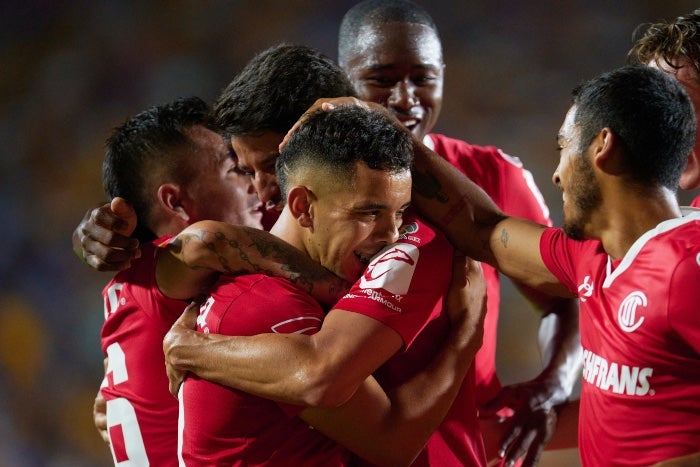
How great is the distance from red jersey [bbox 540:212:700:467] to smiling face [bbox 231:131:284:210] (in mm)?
818

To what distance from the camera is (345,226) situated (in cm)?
189

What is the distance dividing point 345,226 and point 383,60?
1425 mm

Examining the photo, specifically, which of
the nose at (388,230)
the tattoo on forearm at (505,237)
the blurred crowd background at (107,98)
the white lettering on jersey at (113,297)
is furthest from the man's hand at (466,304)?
the blurred crowd background at (107,98)

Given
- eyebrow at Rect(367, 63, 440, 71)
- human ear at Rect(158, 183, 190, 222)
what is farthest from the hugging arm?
eyebrow at Rect(367, 63, 440, 71)

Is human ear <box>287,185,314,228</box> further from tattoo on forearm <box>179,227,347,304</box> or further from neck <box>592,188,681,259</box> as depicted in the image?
neck <box>592,188,681,259</box>

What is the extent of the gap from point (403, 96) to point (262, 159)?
3.50ft

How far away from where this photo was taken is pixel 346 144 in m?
1.87

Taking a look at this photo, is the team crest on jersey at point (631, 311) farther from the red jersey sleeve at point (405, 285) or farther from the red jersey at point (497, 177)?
the red jersey at point (497, 177)

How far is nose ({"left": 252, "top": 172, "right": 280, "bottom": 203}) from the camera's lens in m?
2.18

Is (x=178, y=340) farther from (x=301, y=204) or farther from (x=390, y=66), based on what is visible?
(x=390, y=66)

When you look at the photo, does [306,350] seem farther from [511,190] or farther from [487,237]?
[511,190]

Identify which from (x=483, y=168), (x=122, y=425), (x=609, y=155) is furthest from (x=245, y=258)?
(x=483, y=168)

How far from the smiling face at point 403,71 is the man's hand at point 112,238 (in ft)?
3.94

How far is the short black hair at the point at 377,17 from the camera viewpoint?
3303 millimetres
